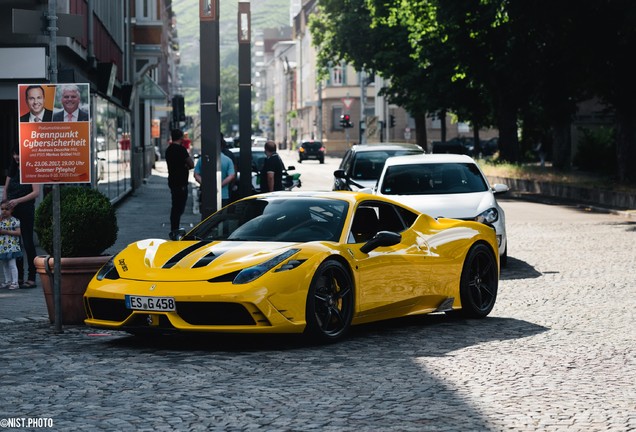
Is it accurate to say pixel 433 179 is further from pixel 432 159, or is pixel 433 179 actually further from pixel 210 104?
pixel 210 104

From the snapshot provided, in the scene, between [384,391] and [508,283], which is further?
[508,283]

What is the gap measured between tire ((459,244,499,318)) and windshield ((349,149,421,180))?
43.3ft

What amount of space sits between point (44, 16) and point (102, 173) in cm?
1763

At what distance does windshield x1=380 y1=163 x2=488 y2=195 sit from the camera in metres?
18.8

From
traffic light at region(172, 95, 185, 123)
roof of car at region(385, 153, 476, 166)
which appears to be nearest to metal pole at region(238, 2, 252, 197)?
roof of car at region(385, 153, 476, 166)

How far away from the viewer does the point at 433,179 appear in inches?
753

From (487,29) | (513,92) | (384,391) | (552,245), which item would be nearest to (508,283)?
(552,245)

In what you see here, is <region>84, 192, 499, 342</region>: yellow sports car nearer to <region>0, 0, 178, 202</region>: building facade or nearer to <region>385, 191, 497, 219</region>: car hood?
<region>0, 0, 178, 202</region>: building facade

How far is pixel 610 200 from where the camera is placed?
113ft

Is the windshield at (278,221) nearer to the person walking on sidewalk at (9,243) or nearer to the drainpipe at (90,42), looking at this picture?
the person walking on sidewalk at (9,243)

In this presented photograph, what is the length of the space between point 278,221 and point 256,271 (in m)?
1.20

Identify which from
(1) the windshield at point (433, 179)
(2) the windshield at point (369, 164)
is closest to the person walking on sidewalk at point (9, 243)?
(1) the windshield at point (433, 179)

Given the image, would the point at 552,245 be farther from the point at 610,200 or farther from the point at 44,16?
the point at 610,200

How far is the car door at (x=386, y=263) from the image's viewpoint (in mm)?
11078
